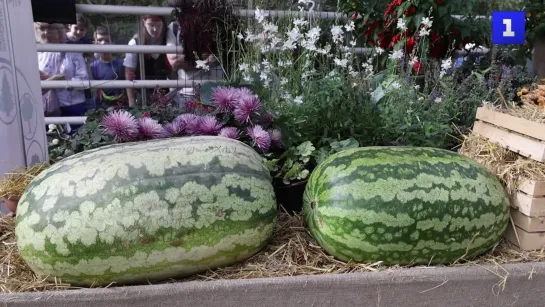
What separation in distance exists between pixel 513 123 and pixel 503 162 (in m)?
0.17

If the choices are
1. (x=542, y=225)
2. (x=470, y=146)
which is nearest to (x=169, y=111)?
(x=470, y=146)

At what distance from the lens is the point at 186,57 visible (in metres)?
4.02

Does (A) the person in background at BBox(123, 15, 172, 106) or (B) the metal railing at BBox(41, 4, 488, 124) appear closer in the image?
(B) the metal railing at BBox(41, 4, 488, 124)

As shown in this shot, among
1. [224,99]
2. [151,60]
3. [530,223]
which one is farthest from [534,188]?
[151,60]

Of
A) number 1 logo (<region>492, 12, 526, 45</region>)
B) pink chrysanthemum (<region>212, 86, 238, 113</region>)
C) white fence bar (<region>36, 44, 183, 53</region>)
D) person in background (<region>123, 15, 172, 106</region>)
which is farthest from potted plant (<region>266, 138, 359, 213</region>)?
person in background (<region>123, 15, 172, 106</region>)

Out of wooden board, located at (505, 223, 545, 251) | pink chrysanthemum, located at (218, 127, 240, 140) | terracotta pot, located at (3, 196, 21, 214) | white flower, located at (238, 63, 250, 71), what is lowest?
wooden board, located at (505, 223, 545, 251)

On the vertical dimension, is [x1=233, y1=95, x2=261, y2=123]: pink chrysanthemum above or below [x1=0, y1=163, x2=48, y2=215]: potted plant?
above

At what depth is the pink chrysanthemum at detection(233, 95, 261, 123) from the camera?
205 centimetres

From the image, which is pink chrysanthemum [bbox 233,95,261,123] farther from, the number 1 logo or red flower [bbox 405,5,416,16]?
the number 1 logo

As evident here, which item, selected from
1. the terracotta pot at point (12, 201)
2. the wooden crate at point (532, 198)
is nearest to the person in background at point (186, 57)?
the terracotta pot at point (12, 201)

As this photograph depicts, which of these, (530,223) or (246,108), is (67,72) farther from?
(530,223)

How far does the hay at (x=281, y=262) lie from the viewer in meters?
1.58

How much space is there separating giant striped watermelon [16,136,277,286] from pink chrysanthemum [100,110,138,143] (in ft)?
1.00

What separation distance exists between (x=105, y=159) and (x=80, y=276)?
40cm
